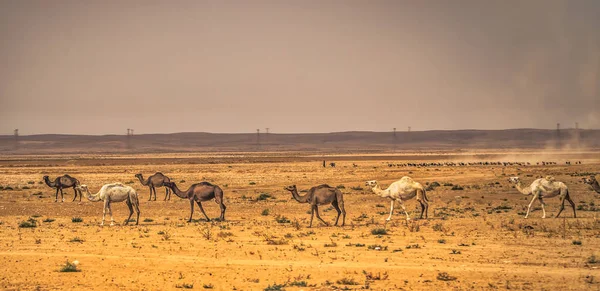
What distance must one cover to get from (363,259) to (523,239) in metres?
5.41

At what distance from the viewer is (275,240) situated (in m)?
21.5

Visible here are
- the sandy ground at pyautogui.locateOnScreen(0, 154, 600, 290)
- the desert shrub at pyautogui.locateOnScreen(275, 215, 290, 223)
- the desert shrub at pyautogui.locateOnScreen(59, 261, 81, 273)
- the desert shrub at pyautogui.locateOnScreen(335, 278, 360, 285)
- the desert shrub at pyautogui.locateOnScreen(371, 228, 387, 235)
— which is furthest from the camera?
the desert shrub at pyautogui.locateOnScreen(275, 215, 290, 223)

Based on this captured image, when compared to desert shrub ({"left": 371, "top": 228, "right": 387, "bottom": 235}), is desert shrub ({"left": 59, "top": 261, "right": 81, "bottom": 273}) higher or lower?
lower

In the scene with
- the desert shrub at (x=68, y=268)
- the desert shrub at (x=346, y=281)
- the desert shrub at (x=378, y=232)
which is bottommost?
the desert shrub at (x=68, y=268)

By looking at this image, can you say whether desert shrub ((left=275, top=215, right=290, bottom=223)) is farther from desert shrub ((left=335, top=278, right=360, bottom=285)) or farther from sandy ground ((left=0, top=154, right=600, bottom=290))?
desert shrub ((left=335, top=278, right=360, bottom=285))

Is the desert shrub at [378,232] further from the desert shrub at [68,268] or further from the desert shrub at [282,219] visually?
the desert shrub at [68,268]

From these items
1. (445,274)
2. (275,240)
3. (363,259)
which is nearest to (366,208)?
(275,240)

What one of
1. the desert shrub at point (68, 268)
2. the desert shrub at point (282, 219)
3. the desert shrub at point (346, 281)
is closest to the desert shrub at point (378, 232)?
the desert shrub at point (282, 219)

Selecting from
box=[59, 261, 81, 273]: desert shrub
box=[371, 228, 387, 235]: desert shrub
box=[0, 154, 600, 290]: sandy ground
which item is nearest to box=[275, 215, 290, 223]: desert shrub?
box=[0, 154, 600, 290]: sandy ground

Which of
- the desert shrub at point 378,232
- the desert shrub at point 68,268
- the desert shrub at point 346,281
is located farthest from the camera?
the desert shrub at point 378,232

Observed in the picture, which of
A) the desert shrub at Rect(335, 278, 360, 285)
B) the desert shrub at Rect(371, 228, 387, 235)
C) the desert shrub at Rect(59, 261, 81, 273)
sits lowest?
the desert shrub at Rect(59, 261, 81, 273)

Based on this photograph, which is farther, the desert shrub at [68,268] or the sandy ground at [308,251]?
the desert shrub at [68,268]

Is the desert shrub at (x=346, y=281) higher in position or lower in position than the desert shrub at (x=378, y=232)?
lower

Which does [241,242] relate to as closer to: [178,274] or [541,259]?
[178,274]
